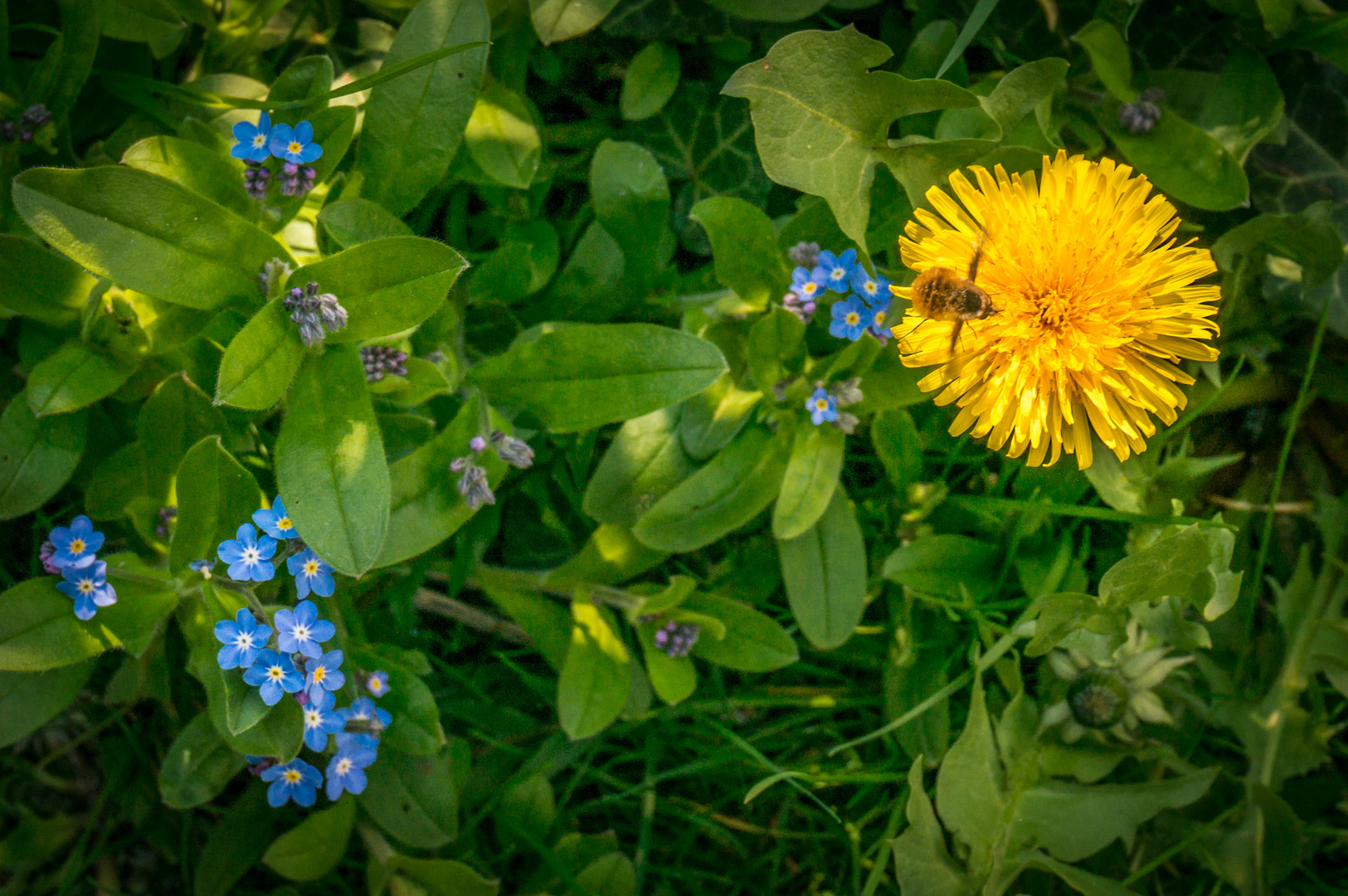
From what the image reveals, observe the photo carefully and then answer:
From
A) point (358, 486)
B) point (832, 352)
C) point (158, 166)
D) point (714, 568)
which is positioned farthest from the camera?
point (714, 568)

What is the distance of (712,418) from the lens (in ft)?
8.77

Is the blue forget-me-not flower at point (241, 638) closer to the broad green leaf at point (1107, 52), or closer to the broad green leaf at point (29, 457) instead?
the broad green leaf at point (29, 457)

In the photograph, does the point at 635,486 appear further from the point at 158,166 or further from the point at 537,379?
the point at 158,166

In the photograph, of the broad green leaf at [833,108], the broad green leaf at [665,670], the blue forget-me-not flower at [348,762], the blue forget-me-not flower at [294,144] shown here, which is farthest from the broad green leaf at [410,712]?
the broad green leaf at [833,108]

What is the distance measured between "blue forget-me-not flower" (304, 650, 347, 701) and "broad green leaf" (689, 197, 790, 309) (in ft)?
4.22

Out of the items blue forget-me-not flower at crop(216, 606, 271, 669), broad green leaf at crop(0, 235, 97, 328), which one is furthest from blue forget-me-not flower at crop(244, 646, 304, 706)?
broad green leaf at crop(0, 235, 97, 328)

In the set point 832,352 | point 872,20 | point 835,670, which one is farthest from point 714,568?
point 872,20

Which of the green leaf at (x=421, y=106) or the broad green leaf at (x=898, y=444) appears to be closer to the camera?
the green leaf at (x=421, y=106)

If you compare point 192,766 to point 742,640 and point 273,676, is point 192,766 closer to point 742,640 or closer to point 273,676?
point 273,676

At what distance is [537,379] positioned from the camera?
246 centimetres

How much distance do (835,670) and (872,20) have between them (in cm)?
205

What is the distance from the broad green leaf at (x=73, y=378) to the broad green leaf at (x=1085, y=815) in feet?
8.66

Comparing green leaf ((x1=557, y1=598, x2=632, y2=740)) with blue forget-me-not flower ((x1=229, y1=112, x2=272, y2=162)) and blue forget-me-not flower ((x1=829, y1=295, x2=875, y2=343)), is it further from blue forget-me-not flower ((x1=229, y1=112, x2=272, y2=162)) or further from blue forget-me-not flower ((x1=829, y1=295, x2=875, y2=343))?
blue forget-me-not flower ((x1=229, y1=112, x2=272, y2=162))

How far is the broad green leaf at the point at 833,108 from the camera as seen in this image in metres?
2.48
